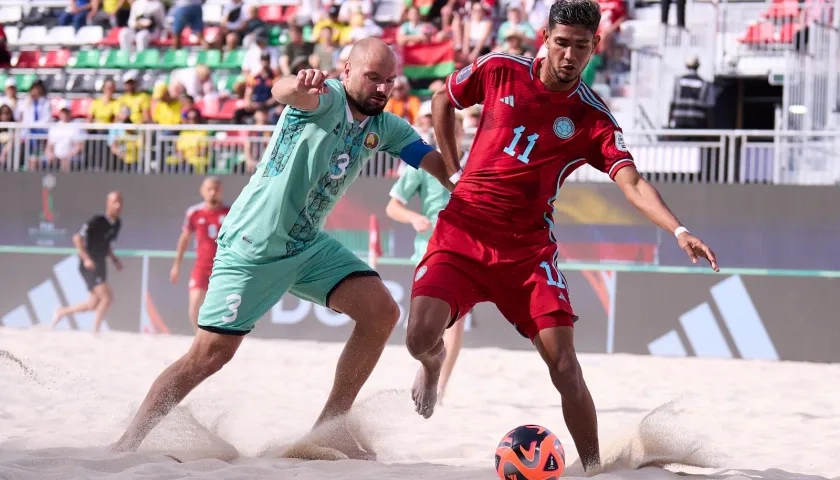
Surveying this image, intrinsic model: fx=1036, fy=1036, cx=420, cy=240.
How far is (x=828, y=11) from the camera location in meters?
12.4

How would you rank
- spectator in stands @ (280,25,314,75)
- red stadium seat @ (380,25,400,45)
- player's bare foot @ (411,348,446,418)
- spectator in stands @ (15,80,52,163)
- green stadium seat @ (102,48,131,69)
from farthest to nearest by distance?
green stadium seat @ (102,48,131,69) < spectator in stands @ (15,80,52,163) < red stadium seat @ (380,25,400,45) < spectator in stands @ (280,25,314,75) < player's bare foot @ (411,348,446,418)

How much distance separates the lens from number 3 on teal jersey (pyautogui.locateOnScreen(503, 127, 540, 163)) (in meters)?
4.64

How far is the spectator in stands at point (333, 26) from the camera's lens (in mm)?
15375

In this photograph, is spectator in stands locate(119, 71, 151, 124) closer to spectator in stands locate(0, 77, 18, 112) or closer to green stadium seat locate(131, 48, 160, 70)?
green stadium seat locate(131, 48, 160, 70)

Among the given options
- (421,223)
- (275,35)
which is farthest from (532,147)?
(275,35)

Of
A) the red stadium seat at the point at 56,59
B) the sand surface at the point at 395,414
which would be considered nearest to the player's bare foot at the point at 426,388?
the sand surface at the point at 395,414

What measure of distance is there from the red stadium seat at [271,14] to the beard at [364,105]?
12.2m

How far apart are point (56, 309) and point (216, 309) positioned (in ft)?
30.0

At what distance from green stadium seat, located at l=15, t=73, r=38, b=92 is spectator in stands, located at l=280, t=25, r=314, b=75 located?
480cm

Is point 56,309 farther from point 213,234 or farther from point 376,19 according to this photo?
point 376,19

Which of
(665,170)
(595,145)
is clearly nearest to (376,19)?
(665,170)

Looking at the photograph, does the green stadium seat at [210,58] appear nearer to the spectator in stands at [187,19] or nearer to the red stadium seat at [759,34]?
the spectator in stands at [187,19]

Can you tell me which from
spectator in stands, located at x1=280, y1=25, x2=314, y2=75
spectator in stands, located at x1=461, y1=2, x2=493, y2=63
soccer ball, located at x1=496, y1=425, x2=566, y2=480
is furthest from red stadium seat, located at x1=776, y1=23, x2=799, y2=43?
soccer ball, located at x1=496, y1=425, x2=566, y2=480

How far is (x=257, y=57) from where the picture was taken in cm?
1548
